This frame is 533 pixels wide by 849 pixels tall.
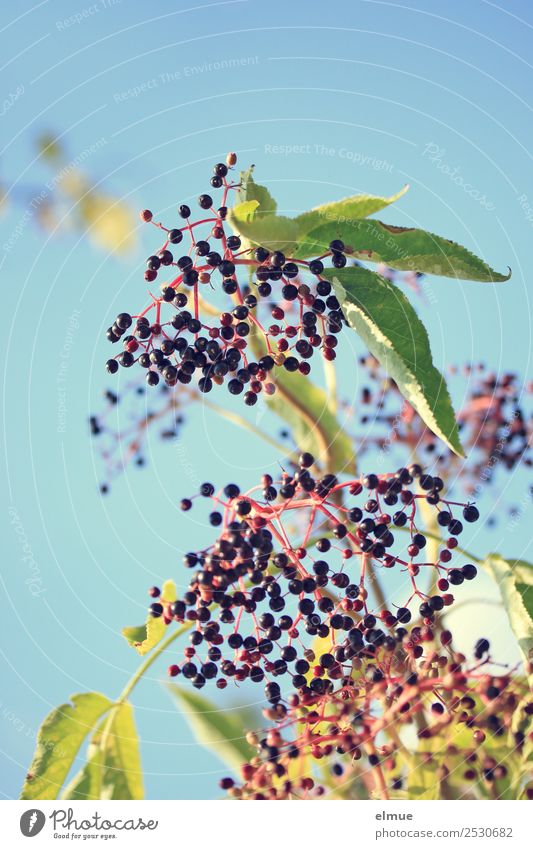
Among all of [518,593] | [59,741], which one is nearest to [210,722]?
[59,741]

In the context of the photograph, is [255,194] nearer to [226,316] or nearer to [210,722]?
[226,316]

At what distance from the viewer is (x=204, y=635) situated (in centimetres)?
254

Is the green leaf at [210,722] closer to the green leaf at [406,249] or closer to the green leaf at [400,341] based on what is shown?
the green leaf at [400,341]

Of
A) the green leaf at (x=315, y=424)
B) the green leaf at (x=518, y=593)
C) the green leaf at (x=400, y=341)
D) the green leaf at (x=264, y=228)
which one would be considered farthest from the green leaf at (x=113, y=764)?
the green leaf at (x=264, y=228)

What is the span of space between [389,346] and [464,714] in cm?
103

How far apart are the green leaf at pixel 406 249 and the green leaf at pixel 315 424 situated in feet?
2.63

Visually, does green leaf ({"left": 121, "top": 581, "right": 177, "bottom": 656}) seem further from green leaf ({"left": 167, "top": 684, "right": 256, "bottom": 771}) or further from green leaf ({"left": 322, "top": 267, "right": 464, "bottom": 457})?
green leaf ({"left": 322, "top": 267, "right": 464, "bottom": 457})

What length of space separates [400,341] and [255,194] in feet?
2.02

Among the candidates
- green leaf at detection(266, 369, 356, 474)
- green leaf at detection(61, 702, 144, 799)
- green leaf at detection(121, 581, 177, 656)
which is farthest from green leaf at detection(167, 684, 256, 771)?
green leaf at detection(266, 369, 356, 474)

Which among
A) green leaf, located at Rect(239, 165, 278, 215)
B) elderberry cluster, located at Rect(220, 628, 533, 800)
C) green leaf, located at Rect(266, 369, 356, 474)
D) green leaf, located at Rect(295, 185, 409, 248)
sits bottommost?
elderberry cluster, located at Rect(220, 628, 533, 800)

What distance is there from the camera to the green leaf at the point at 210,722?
3244 mm

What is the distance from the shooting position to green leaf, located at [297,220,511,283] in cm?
234

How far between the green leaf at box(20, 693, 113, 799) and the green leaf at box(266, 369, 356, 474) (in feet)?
3.71

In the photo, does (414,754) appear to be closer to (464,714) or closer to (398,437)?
(464,714)
